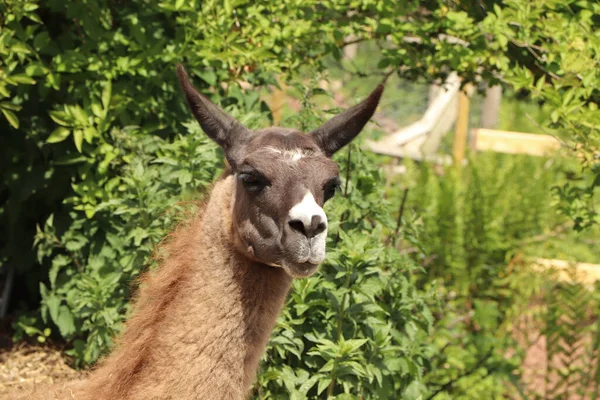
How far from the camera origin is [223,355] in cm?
384

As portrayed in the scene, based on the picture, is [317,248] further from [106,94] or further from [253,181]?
[106,94]

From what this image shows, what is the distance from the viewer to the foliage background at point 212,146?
493 cm

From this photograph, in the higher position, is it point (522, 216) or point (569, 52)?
point (569, 52)

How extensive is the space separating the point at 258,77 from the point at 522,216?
5176mm

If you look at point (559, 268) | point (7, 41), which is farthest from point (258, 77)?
point (559, 268)

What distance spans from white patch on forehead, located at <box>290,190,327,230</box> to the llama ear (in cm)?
59

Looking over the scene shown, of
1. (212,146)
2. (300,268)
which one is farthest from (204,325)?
(212,146)

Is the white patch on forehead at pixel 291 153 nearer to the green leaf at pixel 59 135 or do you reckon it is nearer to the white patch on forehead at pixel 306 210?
the white patch on forehead at pixel 306 210

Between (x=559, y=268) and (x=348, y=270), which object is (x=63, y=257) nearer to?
(x=348, y=270)

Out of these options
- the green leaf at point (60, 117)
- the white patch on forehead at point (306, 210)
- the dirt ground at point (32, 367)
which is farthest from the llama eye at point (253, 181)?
the dirt ground at point (32, 367)

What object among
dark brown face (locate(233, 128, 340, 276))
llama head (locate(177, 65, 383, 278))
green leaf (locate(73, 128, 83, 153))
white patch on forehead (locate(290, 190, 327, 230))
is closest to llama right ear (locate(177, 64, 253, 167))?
llama head (locate(177, 65, 383, 278))

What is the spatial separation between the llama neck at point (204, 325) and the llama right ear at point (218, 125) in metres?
0.18

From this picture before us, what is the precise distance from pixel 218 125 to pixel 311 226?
2.65 feet

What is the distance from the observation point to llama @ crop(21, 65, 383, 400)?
12.4ft
